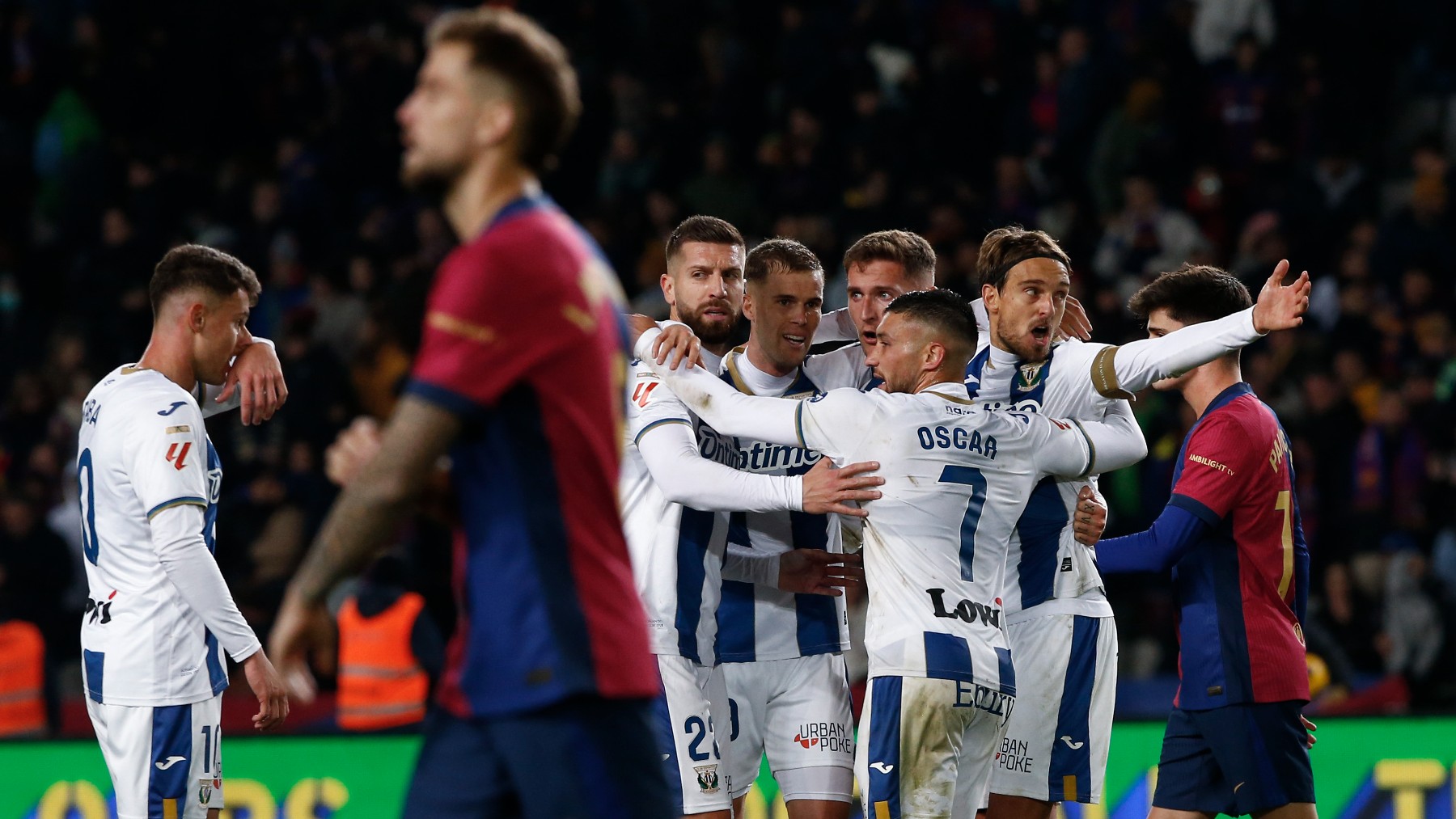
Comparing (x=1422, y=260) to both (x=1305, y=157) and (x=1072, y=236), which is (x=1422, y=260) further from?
(x=1072, y=236)

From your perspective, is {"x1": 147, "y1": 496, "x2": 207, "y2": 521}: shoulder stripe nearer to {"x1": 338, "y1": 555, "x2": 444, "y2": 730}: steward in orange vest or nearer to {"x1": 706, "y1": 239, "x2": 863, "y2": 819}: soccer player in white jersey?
{"x1": 706, "y1": 239, "x2": 863, "y2": 819}: soccer player in white jersey

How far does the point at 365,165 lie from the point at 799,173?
487 cm

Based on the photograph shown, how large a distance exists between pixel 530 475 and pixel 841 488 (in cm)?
221

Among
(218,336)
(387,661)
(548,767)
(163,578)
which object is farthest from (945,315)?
(387,661)

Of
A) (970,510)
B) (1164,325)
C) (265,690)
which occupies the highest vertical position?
(1164,325)

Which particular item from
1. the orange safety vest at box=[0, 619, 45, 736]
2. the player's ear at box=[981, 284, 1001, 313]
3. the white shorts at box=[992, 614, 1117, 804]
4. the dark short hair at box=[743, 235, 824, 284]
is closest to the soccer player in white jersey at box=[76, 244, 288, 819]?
the dark short hair at box=[743, 235, 824, 284]

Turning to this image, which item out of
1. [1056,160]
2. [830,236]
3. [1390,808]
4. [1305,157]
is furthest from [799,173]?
[1390,808]

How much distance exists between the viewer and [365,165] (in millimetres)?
17141

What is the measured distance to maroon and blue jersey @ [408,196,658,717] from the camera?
3.55m

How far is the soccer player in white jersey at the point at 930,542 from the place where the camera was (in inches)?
224

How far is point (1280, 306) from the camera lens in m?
5.66

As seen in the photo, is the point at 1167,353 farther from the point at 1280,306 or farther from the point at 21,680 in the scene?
the point at 21,680

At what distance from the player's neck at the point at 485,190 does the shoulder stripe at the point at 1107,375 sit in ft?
10.2

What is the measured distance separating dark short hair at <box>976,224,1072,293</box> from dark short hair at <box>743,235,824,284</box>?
27.3 inches
